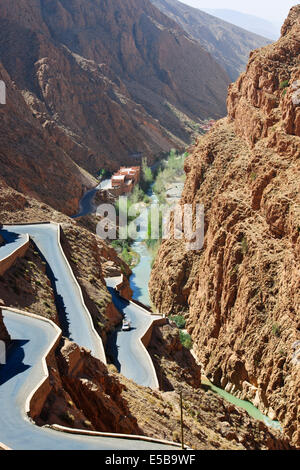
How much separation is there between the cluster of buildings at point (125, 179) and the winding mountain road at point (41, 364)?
4874 centimetres

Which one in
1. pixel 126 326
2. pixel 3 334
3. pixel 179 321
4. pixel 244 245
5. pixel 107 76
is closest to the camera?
pixel 3 334

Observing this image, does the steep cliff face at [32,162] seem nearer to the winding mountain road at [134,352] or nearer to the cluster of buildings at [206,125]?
the winding mountain road at [134,352]

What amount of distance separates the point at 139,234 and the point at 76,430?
57.1 metres

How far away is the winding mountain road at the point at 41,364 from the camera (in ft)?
48.8

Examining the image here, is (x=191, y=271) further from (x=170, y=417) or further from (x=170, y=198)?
(x=170, y=198)

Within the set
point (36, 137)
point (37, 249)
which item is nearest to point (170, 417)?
point (37, 249)

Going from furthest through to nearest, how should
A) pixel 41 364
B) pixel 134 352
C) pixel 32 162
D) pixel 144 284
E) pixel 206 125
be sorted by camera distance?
pixel 206 125 → pixel 32 162 → pixel 144 284 → pixel 134 352 → pixel 41 364

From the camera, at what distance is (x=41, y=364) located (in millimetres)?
18891

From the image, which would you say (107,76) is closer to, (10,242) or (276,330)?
(10,242)

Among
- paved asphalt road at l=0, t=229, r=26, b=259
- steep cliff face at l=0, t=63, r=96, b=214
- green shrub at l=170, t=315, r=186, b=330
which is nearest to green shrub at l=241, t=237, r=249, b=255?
green shrub at l=170, t=315, r=186, b=330

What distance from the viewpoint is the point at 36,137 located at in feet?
247

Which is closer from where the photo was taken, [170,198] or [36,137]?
[36,137]

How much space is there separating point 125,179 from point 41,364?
73.2 meters

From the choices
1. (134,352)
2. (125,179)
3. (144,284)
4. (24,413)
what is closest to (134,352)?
(134,352)
